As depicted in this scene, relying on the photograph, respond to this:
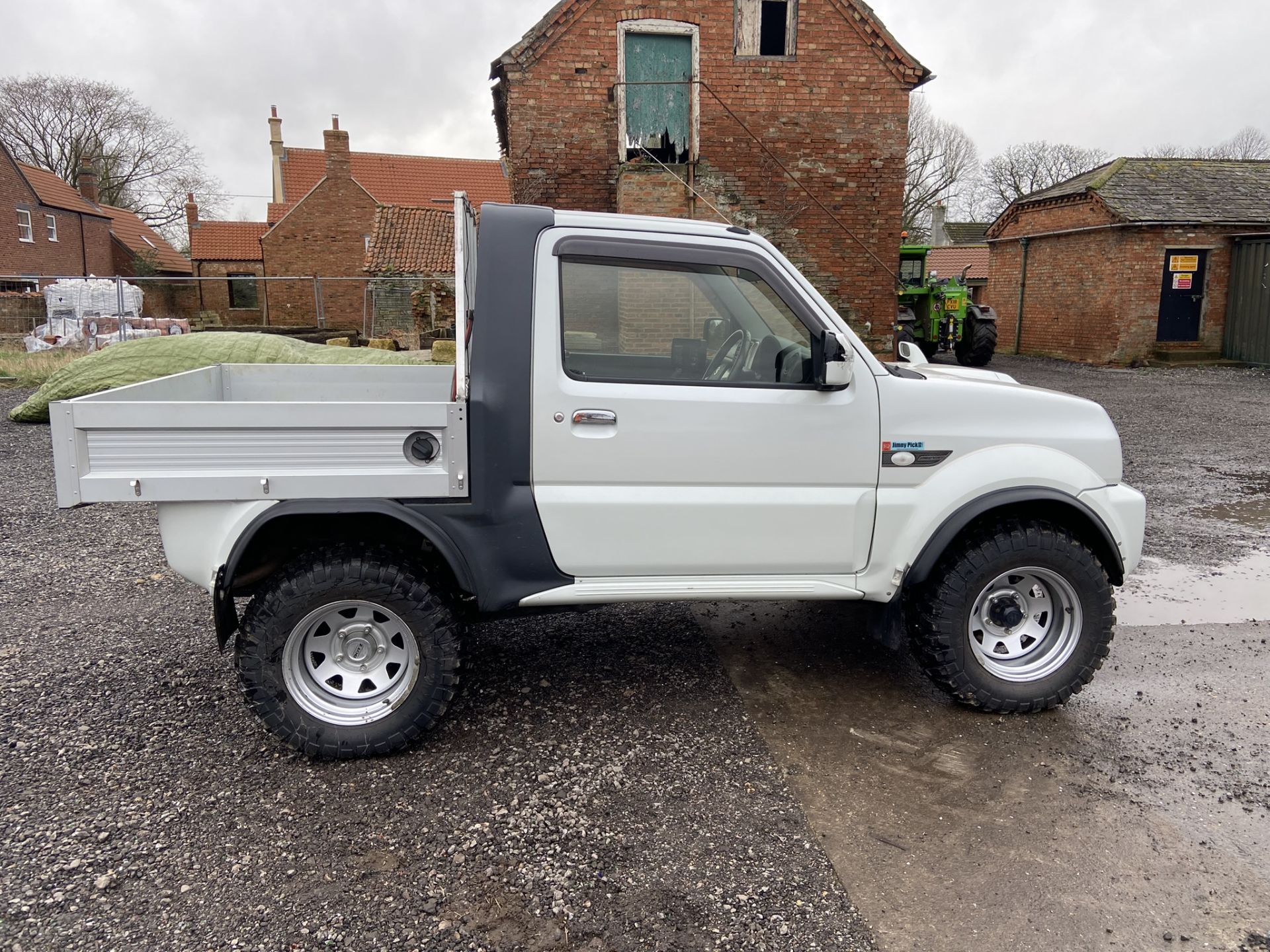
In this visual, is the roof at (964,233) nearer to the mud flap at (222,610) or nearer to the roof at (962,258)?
the roof at (962,258)

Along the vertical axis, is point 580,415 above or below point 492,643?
above

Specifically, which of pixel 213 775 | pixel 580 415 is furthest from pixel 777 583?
pixel 213 775

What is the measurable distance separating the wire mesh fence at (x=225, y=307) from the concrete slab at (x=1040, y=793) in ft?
46.0

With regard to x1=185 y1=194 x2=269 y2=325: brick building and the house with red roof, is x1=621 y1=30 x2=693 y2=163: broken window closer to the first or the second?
the house with red roof

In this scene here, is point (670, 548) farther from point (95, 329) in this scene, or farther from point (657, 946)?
point (95, 329)

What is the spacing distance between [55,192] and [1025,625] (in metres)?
44.6

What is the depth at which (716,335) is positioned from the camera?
3525 millimetres

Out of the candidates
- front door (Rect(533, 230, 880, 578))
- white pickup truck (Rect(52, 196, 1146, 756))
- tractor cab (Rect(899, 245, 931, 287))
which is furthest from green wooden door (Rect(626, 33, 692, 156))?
front door (Rect(533, 230, 880, 578))

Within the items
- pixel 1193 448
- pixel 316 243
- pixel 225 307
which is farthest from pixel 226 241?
pixel 1193 448

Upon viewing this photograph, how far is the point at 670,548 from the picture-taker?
135 inches

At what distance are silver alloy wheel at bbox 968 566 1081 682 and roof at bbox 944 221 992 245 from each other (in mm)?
42577

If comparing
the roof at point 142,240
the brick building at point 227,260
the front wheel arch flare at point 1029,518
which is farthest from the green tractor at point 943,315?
the roof at point 142,240

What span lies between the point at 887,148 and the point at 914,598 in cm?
1200

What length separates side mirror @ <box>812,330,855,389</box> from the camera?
10.9 feet
